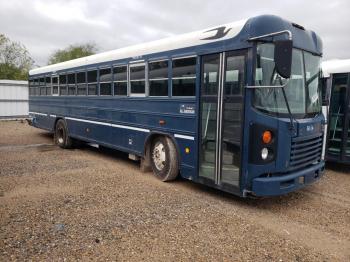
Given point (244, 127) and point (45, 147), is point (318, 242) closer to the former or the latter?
point (244, 127)

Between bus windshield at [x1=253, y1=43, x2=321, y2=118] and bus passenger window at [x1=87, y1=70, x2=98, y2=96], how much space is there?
5025 millimetres

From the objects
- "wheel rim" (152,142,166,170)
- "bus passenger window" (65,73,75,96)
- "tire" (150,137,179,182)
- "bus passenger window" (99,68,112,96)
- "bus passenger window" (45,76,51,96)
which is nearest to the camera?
"tire" (150,137,179,182)

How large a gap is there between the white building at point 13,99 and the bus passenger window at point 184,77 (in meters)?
18.0

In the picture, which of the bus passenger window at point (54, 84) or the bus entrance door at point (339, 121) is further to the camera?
the bus passenger window at point (54, 84)

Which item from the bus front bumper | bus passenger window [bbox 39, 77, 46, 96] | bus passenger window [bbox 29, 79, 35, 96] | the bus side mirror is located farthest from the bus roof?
bus passenger window [bbox 29, 79, 35, 96]

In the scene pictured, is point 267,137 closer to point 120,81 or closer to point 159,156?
point 159,156

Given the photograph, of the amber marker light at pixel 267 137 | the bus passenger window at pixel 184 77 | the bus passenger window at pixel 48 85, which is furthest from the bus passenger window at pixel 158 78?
the bus passenger window at pixel 48 85

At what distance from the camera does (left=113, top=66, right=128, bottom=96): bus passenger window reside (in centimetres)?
727

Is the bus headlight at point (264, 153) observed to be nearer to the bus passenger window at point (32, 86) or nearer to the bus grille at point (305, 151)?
the bus grille at point (305, 151)

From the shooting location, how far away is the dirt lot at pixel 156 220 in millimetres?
3664

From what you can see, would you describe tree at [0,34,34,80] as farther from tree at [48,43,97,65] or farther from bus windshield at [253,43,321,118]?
bus windshield at [253,43,321,118]

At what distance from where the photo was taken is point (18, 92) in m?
21.1

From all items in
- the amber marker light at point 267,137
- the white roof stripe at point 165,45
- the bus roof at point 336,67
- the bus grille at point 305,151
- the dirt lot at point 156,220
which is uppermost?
the white roof stripe at point 165,45

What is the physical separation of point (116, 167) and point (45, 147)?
4.06 metres
